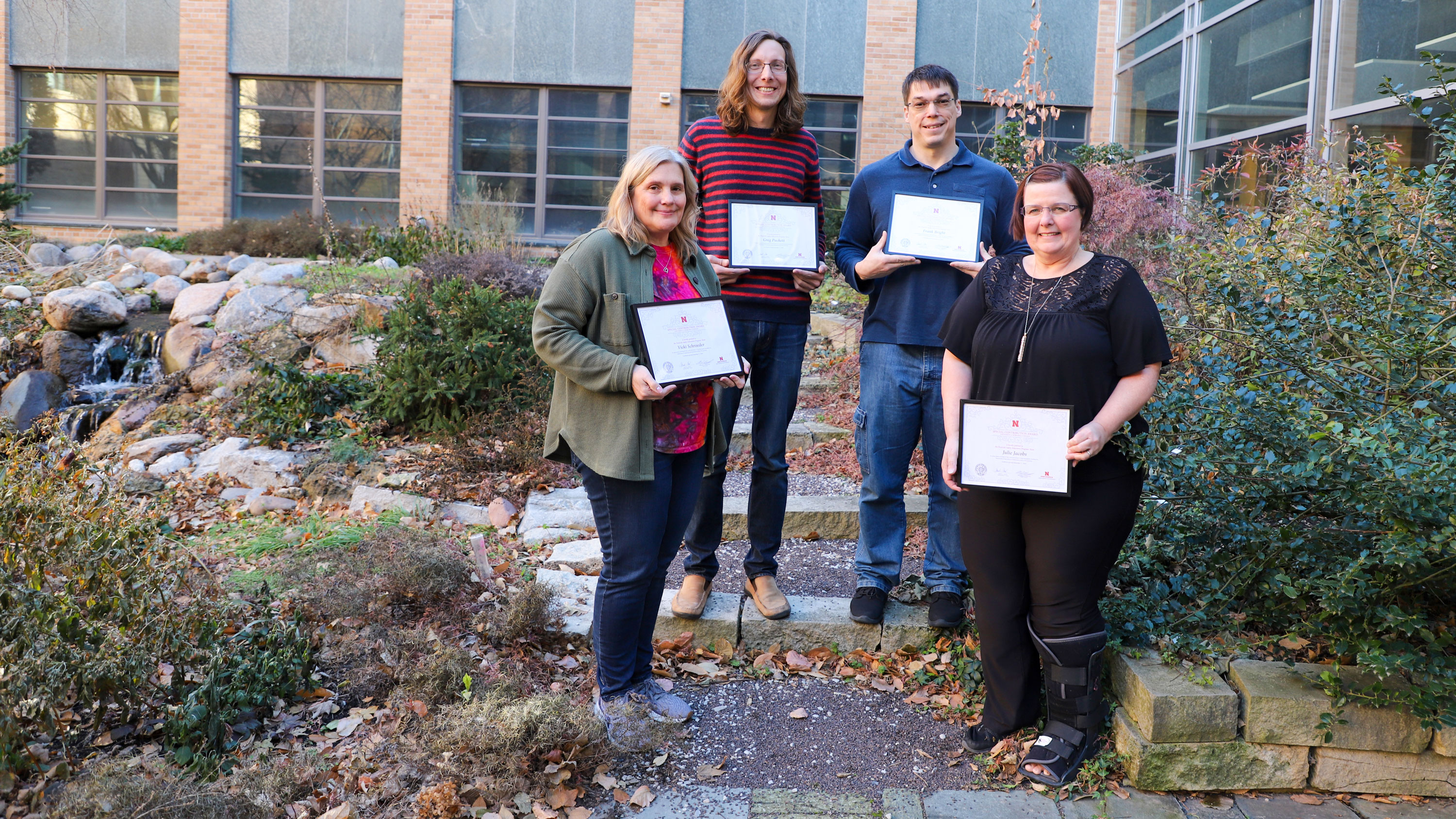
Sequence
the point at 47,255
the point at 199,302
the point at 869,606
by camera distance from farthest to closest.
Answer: the point at 47,255 < the point at 199,302 < the point at 869,606

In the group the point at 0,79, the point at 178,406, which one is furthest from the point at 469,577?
the point at 0,79

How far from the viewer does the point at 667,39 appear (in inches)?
607

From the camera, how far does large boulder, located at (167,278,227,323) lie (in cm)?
1030

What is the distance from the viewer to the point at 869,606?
12.8ft

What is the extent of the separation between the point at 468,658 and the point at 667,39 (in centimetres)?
1363

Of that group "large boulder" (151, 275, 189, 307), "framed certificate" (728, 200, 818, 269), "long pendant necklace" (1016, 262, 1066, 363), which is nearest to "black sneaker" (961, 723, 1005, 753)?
"long pendant necklace" (1016, 262, 1066, 363)

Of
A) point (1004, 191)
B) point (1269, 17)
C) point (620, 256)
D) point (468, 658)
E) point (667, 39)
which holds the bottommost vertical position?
point (468, 658)

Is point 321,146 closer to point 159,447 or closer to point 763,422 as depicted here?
point 159,447

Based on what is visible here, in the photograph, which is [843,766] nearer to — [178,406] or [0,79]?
[178,406]

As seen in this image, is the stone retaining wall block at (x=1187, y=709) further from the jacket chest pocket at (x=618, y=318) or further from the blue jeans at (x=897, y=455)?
the jacket chest pocket at (x=618, y=318)

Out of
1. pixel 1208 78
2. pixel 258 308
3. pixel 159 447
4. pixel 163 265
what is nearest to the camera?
pixel 159 447

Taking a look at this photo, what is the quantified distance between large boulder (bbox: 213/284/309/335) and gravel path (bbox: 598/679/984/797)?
23.5 ft

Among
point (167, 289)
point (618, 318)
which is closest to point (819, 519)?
point (618, 318)

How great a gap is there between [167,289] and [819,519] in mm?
9712
